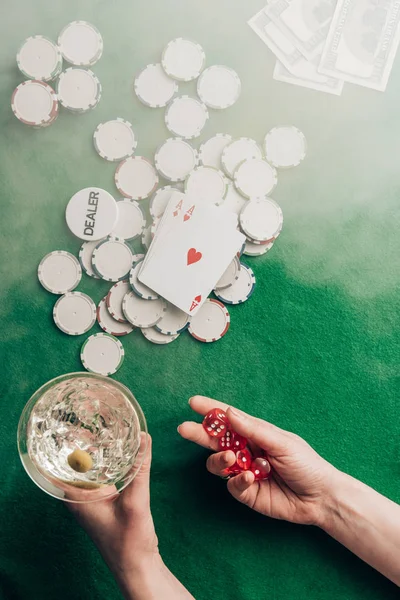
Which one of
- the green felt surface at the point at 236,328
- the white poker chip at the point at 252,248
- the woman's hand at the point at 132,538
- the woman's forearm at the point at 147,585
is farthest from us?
the white poker chip at the point at 252,248

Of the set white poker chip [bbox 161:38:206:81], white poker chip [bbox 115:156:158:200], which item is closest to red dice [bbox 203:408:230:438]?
white poker chip [bbox 115:156:158:200]

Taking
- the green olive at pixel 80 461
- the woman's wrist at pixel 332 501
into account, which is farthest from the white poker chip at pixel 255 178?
the green olive at pixel 80 461

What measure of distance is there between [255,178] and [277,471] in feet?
3.87

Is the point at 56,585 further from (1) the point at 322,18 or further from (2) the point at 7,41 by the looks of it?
(1) the point at 322,18

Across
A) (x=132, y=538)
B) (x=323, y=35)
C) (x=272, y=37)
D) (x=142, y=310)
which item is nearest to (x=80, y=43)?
(x=272, y=37)

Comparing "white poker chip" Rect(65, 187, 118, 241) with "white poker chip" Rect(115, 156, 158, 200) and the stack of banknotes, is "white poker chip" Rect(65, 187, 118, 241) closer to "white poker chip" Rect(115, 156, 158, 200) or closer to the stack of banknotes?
"white poker chip" Rect(115, 156, 158, 200)

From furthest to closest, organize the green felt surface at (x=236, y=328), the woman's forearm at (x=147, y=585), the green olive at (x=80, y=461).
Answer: the green felt surface at (x=236, y=328), the woman's forearm at (x=147, y=585), the green olive at (x=80, y=461)

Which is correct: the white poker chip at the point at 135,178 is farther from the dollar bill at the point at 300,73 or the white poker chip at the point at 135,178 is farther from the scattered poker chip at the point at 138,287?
the dollar bill at the point at 300,73

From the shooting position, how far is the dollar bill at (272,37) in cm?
236

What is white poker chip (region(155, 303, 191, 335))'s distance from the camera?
223 cm

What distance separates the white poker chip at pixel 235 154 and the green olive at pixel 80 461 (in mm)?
1350

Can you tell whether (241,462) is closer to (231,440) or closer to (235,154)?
(231,440)

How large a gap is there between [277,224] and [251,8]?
0.95 metres

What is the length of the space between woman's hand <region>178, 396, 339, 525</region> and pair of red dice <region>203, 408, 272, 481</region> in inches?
1.4
